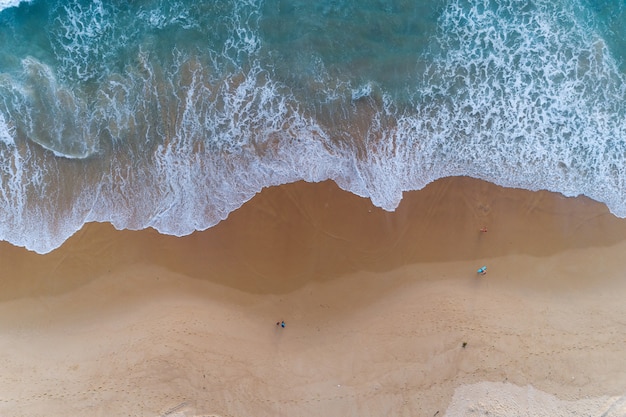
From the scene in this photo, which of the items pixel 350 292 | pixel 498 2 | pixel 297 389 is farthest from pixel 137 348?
pixel 498 2

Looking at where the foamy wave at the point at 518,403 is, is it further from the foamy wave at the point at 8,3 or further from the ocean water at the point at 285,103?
the foamy wave at the point at 8,3

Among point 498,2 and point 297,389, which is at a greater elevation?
point 498,2

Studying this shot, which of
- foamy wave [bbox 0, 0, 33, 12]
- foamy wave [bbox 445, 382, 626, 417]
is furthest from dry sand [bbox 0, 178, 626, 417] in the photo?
foamy wave [bbox 0, 0, 33, 12]

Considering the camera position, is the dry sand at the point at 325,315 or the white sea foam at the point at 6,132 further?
the white sea foam at the point at 6,132

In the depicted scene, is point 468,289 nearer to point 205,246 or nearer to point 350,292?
point 350,292

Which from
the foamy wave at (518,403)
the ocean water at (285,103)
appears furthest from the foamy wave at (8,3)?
the foamy wave at (518,403)

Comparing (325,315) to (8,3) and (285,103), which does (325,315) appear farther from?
(8,3)
